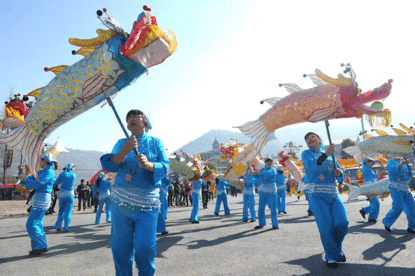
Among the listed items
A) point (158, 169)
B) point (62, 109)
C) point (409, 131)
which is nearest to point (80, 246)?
point (62, 109)

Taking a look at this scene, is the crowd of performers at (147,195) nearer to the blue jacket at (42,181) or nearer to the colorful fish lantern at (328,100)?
the blue jacket at (42,181)

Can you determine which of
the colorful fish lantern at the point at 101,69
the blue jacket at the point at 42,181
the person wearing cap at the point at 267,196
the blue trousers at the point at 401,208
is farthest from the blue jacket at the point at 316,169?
the blue jacket at the point at 42,181

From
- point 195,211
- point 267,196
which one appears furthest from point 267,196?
point 195,211

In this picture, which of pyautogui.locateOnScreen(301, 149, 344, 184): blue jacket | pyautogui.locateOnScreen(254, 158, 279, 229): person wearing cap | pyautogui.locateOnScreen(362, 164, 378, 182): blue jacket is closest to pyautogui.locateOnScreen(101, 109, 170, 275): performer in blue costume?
pyautogui.locateOnScreen(301, 149, 344, 184): blue jacket

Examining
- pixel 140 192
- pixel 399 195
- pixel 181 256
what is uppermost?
pixel 140 192

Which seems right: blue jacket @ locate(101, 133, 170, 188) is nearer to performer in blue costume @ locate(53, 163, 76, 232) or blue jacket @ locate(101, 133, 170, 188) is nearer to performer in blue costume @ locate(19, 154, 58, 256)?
performer in blue costume @ locate(19, 154, 58, 256)

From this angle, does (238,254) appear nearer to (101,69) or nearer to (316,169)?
(316,169)

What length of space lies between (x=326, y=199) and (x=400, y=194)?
136 inches

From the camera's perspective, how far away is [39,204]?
513 centimetres

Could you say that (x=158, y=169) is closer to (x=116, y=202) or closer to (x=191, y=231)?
(x=116, y=202)

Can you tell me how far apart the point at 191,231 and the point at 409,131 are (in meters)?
5.83

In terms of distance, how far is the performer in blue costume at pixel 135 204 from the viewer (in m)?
2.52

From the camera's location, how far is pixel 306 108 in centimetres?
504

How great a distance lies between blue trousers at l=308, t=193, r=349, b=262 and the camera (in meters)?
3.65
